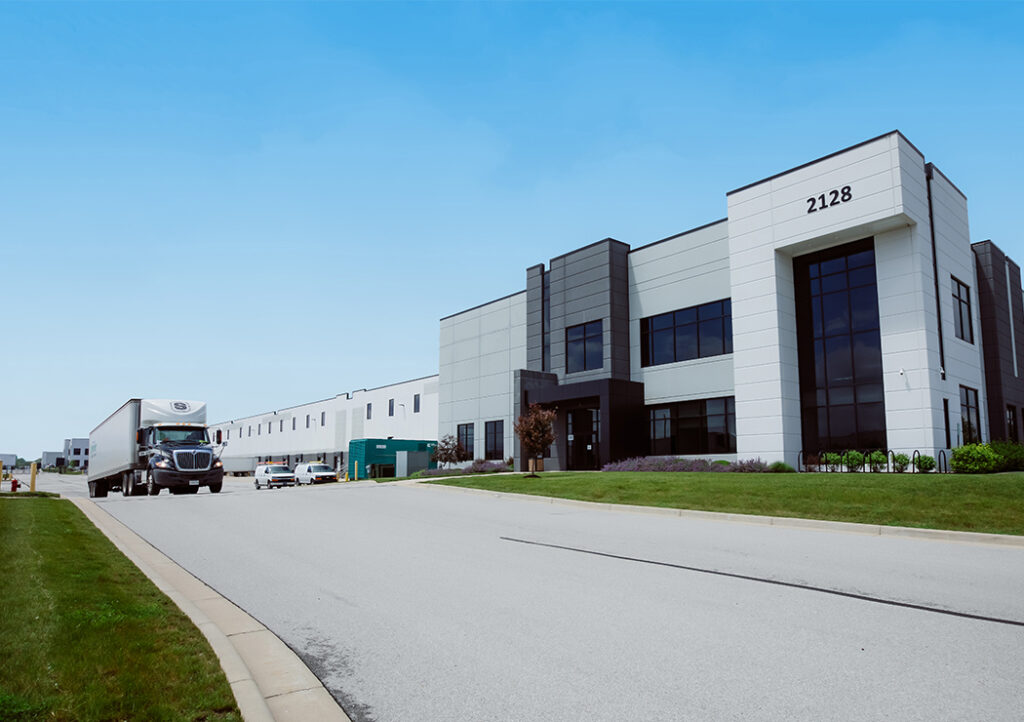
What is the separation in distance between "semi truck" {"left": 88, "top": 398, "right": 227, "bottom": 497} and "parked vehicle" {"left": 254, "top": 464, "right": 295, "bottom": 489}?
747 inches

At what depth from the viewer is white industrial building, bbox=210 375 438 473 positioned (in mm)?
62156

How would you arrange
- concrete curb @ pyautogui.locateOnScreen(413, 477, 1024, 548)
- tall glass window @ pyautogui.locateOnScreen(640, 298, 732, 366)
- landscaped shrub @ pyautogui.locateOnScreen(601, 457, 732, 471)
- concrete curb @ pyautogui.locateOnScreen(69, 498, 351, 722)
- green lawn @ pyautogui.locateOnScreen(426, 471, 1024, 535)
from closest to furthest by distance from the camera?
concrete curb @ pyautogui.locateOnScreen(69, 498, 351, 722) < concrete curb @ pyautogui.locateOnScreen(413, 477, 1024, 548) < green lawn @ pyautogui.locateOnScreen(426, 471, 1024, 535) < landscaped shrub @ pyautogui.locateOnScreen(601, 457, 732, 471) < tall glass window @ pyautogui.locateOnScreen(640, 298, 732, 366)

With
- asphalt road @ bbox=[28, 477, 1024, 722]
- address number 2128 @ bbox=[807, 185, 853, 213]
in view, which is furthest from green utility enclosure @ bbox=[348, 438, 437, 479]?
asphalt road @ bbox=[28, 477, 1024, 722]

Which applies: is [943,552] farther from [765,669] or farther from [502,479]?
[502,479]

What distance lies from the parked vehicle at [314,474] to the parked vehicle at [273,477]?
0.61 metres

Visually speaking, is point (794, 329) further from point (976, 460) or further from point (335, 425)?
point (335, 425)

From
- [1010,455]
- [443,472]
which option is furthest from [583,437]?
[1010,455]

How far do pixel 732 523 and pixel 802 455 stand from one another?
51.0 feet

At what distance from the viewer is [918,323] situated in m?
Answer: 26.0

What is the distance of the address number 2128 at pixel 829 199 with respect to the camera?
26938 millimetres

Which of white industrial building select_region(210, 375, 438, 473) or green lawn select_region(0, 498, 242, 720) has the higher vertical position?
white industrial building select_region(210, 375, 438, 473)

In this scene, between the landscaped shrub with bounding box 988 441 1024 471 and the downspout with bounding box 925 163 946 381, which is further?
the downspout with bounding box 925 163 946 381

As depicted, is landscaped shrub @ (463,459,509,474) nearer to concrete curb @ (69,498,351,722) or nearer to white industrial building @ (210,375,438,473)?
white industrial building @ (210,375,438,473)

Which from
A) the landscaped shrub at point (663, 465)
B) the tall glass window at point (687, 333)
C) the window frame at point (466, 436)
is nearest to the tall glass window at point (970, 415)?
the landscaped shrub at point (663, 465)
